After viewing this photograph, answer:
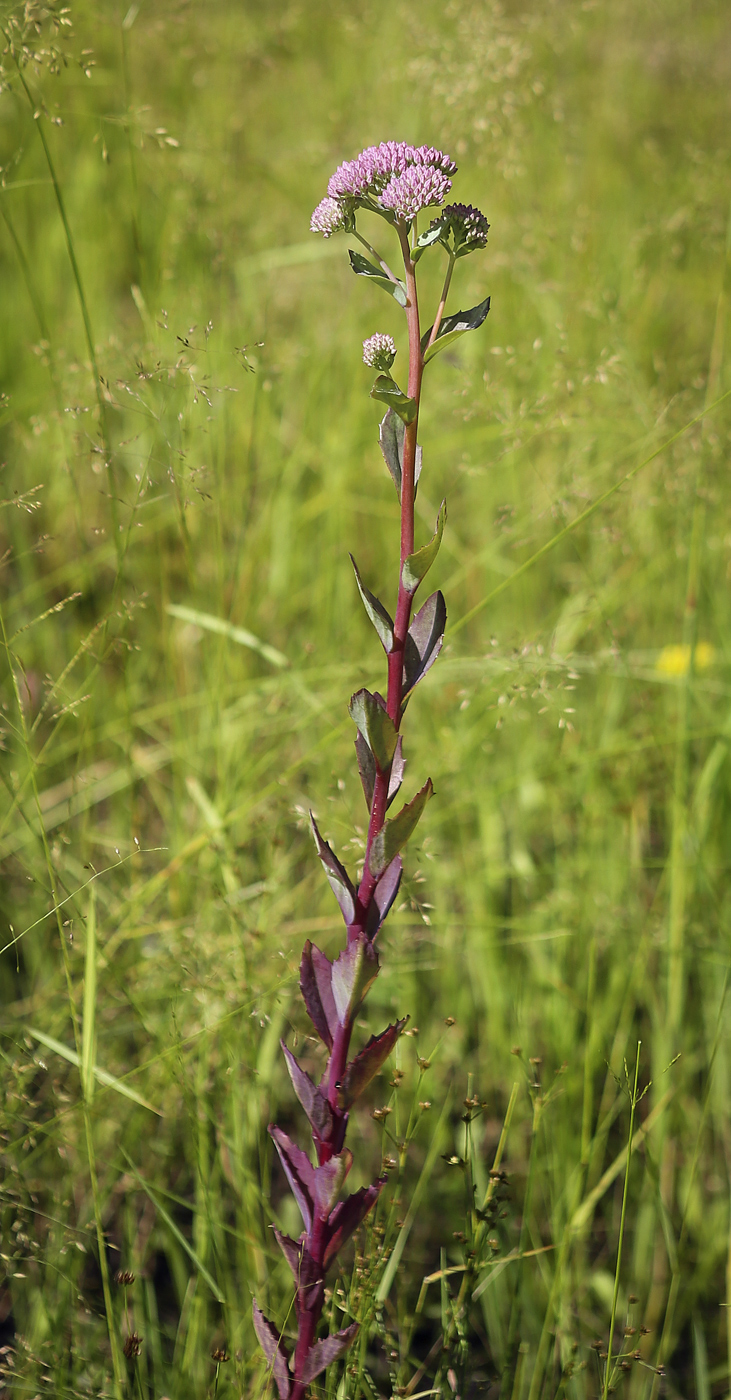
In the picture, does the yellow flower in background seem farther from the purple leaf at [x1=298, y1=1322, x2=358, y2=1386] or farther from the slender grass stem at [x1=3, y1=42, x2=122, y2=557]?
the purple leaf at [x1=298, y1=1322, x2=358, y2=1386]

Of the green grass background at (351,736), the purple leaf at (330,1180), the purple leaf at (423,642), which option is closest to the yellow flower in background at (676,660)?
the green grass background at (351,736)

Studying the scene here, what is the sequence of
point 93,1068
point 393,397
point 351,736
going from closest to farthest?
point 393,397 < point 93,1068 < point 351,736

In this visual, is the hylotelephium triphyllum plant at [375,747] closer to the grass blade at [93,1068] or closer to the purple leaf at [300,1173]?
the purple leaf at [300,1173]

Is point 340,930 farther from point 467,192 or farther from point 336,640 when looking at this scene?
point 467,192

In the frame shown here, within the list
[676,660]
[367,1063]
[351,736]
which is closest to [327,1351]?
[367,1063]

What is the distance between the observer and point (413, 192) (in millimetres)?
759

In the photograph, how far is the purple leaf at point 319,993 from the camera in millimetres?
881

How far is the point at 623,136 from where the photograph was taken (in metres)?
3.27

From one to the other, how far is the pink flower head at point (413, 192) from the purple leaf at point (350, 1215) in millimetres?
853

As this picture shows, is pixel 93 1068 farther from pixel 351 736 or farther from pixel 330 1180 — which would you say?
pixel 351 736

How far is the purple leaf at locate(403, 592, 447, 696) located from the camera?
2.72ft

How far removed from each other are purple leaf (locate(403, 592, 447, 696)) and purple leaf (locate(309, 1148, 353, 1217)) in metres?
0.43

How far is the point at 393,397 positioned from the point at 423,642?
0.22 metres

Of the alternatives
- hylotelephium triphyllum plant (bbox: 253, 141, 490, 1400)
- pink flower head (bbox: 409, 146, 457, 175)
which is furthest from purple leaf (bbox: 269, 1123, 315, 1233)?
pink flower head (bbox: 409, 146, 457, 175)
